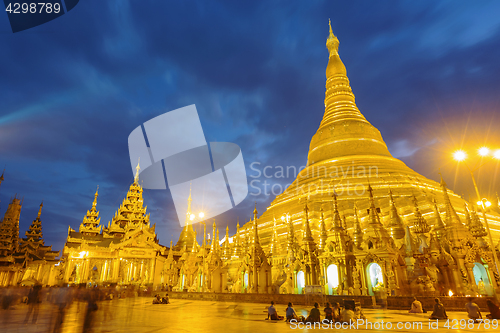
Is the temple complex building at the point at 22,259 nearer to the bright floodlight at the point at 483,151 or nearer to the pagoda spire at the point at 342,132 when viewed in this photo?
the pagoda spire at the point at 342,132

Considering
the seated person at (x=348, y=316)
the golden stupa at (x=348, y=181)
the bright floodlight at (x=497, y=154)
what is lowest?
the seated person at (x=348, y=316)

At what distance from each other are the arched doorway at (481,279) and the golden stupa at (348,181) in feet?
16.5

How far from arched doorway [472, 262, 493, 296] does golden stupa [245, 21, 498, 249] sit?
5.02 m

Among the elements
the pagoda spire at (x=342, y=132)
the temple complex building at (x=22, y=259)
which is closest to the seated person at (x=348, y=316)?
the pagoda spire at (x=342, y=132)

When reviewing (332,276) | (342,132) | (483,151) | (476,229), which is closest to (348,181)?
(342,132)

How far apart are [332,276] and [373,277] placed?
2506mm

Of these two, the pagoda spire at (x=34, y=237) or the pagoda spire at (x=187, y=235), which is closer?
the pagoda spire at (x=34, y=237)

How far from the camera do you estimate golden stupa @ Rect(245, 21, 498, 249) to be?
26.5 metres

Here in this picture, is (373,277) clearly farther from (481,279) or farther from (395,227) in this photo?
(481,279)

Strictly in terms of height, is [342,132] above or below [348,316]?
above

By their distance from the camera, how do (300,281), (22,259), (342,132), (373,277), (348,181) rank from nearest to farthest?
(373,277), (300,281), (348,181), (22,259), (342,132)

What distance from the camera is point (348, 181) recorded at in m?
31.1

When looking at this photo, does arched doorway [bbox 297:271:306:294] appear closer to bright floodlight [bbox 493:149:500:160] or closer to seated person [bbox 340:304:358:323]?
seated person [bbox 340:304:358:323]

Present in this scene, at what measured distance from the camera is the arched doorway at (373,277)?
621 inches
